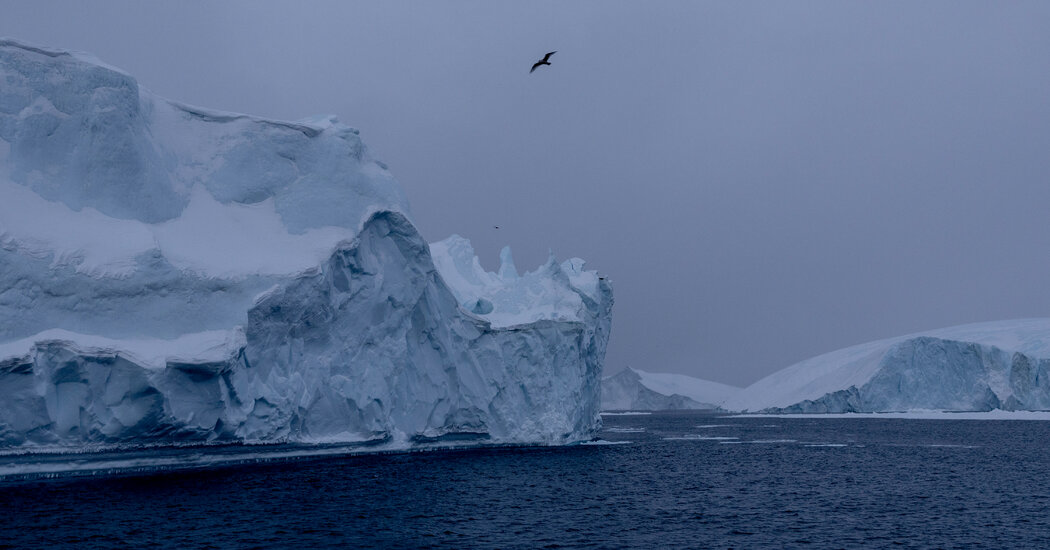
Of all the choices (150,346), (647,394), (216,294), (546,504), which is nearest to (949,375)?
(647,394)

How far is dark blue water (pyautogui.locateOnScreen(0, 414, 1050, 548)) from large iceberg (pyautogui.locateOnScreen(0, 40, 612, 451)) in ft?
6.11

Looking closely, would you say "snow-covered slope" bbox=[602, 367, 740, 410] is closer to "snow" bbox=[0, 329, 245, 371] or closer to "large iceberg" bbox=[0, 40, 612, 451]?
"large iceberg" bbox=[0, 40, 612, 451]

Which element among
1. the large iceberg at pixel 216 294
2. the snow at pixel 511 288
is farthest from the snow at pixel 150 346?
the snow at pixel 511 288

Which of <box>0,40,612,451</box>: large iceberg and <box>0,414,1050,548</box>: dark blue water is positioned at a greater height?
<box>0,40,612,451</box>: large iceberg

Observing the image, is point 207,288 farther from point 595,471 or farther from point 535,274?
point 535,274

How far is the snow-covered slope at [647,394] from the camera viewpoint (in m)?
130

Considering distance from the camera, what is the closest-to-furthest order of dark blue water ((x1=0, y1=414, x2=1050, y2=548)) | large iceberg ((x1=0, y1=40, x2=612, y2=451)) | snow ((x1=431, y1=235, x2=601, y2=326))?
dark blue water ((x1=0, y1=414, x2=1050, y2=548)) → large iceberg ((x1=0, y1=40, x2=612, y2=451)) → snow ((x1=431, y1=235, x2=601, y2=326))

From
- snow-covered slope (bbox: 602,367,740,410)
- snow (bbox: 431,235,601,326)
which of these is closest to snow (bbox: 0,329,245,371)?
snow (bbox: 431,235,601,326)

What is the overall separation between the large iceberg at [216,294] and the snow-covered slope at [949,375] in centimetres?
4730

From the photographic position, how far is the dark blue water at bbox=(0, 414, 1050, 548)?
15.9 m

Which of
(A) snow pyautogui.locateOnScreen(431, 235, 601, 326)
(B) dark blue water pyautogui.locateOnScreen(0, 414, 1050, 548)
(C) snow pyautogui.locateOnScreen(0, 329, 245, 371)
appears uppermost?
(A) snow pyautogui.locateOnScreen(431, 235, 601, 326)

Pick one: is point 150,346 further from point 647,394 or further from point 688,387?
point 688,387

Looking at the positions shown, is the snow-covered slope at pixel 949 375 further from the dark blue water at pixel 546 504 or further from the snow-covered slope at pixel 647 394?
the snow-covered slope at pixel 647 394

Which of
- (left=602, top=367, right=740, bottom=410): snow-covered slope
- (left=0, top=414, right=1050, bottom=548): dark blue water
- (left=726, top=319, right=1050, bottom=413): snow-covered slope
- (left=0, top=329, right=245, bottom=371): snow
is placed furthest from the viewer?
(left=602, top=367, right=740, bottom=410): snow-covered slope
